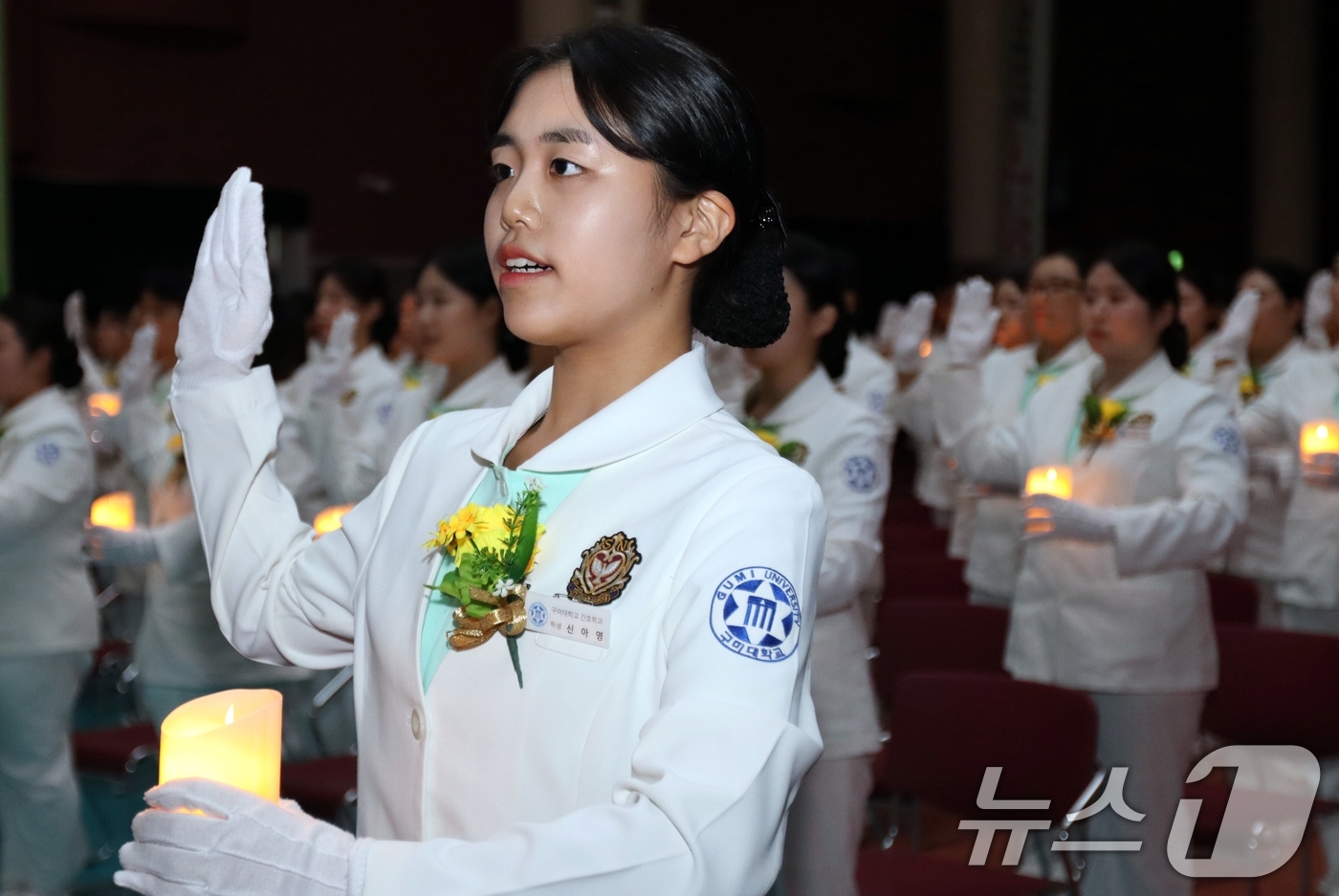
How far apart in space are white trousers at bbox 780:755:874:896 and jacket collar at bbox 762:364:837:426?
0.80 metres

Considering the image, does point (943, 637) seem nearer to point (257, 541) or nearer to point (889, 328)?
point (257, 541)

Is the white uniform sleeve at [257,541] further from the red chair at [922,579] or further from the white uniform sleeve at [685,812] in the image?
the red chair at [922,579]

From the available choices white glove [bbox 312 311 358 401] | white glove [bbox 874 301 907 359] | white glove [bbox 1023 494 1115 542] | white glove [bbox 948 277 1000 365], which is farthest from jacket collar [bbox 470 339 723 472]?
white glove [bbox 874 301 907 359]

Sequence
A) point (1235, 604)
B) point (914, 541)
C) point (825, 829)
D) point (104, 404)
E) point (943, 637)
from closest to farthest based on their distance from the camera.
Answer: point (825, 829)
point (943, 637)
point (1235, 604)
point (914, 541)
point (104, 404)

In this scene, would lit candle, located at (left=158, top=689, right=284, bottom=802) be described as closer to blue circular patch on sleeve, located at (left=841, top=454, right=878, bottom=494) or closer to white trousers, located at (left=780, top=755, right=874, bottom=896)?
white trousers, located at (left=780, top=755, right=874, bottom=896)

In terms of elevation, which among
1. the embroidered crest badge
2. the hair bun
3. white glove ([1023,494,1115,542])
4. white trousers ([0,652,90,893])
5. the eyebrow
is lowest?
white trousers ([0,652,90,893])

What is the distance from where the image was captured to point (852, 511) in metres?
3.23

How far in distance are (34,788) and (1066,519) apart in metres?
2.76

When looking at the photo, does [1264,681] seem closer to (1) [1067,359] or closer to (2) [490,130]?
(1) [1067,359]

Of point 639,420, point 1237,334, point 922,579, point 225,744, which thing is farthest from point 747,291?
point 1237,334

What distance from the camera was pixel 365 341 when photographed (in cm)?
655

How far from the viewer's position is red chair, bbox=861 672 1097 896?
108 inches

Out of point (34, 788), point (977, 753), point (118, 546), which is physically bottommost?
point (34, 788)

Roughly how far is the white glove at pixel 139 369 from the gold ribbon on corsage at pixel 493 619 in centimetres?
524
